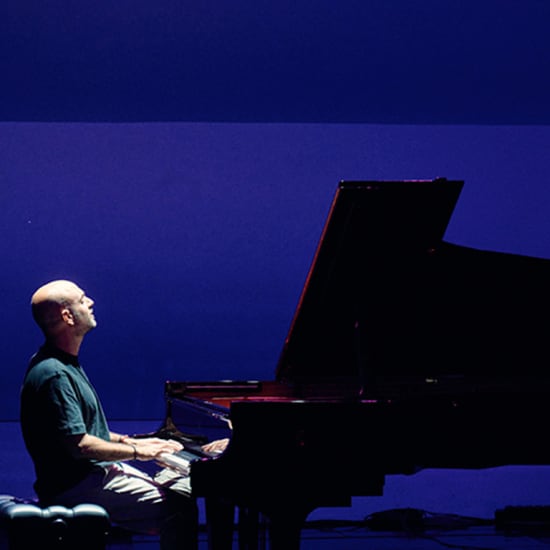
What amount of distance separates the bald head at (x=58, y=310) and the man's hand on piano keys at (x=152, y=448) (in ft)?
1.62

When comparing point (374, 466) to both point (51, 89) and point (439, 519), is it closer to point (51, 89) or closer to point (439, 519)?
point (439, 519)

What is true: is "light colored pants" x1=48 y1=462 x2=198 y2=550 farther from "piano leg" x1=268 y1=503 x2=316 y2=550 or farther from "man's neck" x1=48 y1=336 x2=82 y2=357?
"piano leg" x1=268 y1=503 x2=316 y2=550

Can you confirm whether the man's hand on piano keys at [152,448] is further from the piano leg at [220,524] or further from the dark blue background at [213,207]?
the dark blue background at [213,207]

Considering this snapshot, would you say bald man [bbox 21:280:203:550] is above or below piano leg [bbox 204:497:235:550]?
above

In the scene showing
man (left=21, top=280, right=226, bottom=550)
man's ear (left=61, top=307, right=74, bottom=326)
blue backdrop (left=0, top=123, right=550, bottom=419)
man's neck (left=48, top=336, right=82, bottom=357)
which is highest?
blue backdrop (left=0, top=123, right=550, bottom=419)

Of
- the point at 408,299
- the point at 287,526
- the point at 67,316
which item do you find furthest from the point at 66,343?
the point at 408,299

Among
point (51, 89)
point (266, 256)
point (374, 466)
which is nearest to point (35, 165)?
point (51, 89)

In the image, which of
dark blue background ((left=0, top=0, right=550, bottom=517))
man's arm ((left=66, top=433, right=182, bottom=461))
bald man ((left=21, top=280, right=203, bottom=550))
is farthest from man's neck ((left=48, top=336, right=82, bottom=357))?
dark blue background ((left=0, top=0, right=550, bottom=517))

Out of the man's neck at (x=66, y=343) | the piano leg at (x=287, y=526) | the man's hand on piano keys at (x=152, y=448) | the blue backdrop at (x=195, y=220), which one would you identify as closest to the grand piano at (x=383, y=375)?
the piano leg at (x=287, y=526)

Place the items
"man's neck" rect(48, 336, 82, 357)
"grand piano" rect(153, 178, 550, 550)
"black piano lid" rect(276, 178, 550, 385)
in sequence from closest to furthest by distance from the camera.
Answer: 1. "grand piano" rect(153, 178, 550, 550)
2. "black piano lid" rect(276, 178, 550, 385)
3. "man's neck" rect(48, 336, 82, 357)

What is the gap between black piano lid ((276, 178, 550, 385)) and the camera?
297 centimetres

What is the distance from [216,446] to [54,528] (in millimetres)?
633

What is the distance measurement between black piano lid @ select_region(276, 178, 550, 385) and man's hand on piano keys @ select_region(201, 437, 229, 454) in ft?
1.11

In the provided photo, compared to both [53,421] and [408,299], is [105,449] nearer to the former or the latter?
[53,421]
